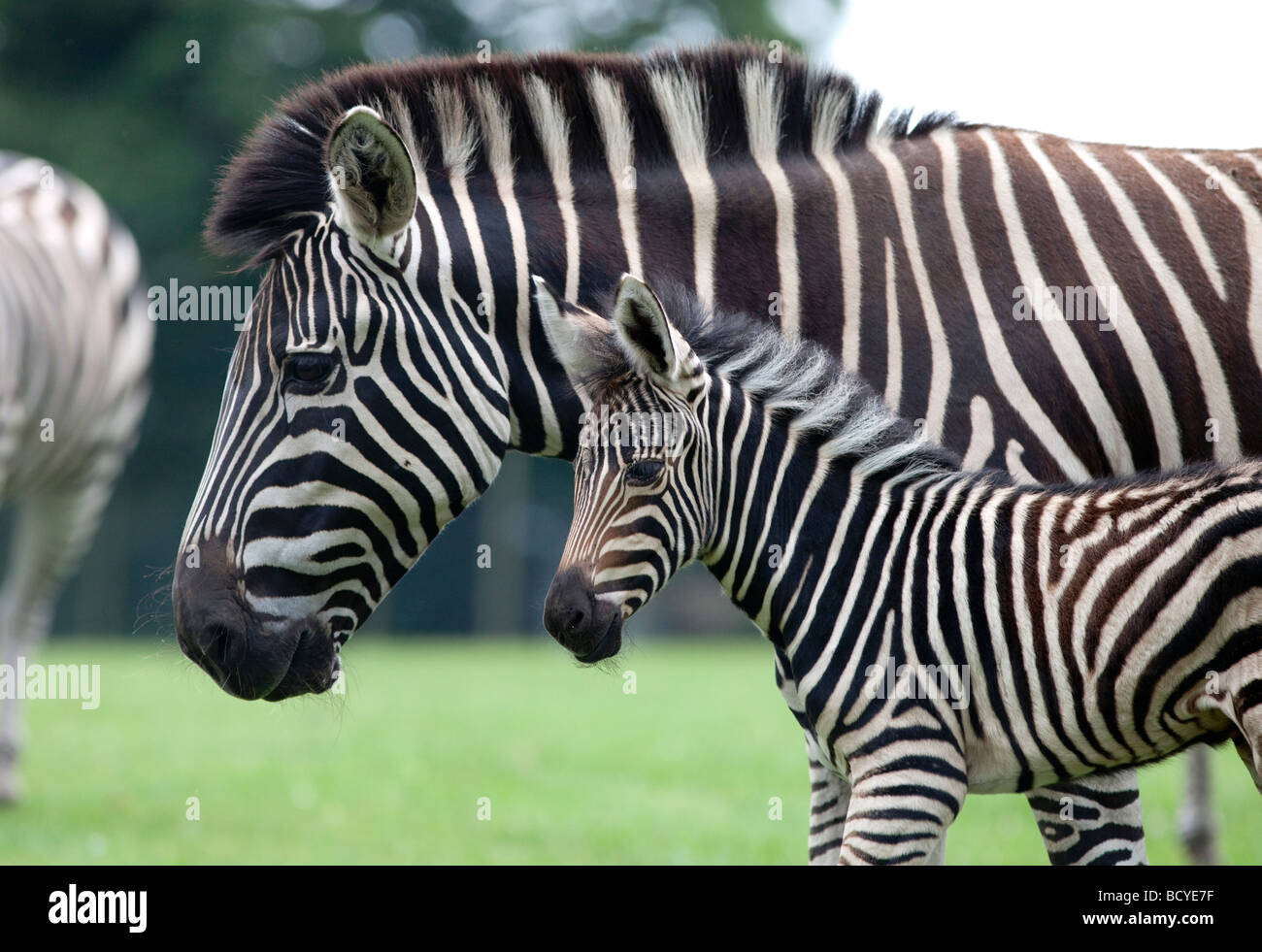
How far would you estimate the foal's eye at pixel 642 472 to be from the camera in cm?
432

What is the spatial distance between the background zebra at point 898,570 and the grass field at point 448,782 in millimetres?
793

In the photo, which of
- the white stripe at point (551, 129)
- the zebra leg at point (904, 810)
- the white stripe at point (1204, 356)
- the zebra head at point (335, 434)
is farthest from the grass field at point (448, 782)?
the white stripe at point (1204, 356)

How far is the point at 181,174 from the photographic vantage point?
31.6 meters

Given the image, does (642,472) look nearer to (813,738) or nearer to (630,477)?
(630,477)

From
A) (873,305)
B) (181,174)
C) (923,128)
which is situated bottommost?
(873,305)

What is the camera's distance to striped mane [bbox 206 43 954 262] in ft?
16.1

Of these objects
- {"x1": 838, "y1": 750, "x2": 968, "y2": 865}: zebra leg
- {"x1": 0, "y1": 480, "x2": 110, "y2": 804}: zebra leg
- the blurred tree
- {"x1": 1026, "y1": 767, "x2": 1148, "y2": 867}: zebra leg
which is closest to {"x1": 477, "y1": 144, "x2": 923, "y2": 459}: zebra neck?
{"x1": 838, "y1": 750, "x2": 968, "y2": 865}: zebra leg

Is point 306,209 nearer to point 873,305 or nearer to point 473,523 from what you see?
point 873,305

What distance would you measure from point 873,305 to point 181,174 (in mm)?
30090

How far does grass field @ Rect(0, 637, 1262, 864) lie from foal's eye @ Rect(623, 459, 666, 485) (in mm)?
893

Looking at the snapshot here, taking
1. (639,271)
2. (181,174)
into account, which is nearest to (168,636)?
(639,271)

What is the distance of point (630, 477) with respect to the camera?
432 centimetres

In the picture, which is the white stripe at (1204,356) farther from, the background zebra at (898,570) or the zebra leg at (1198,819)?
the zebra leg at (1198,819)

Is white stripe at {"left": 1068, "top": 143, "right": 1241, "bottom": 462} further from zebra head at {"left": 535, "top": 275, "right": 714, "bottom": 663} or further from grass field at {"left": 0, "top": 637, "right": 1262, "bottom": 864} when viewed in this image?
grass field at {"left": 0, "top": 637, "right": 1262, "bottom": 864}
